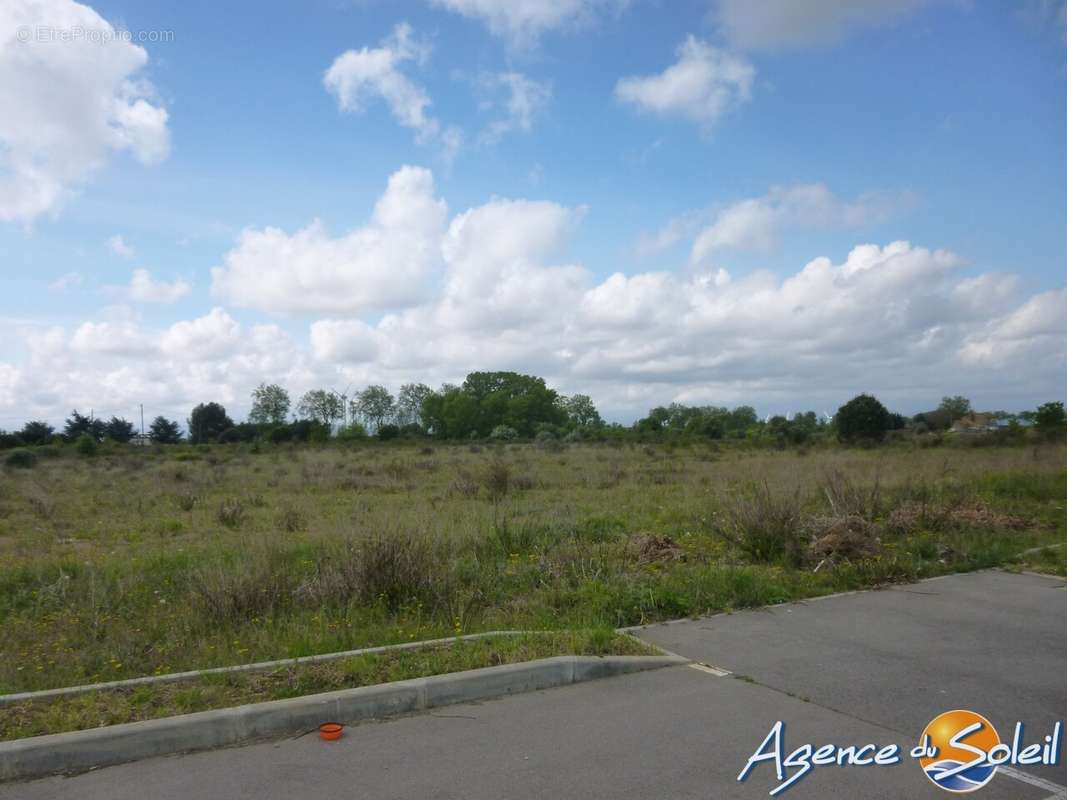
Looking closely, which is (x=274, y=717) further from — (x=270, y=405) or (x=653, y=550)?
(x=270, y=405)

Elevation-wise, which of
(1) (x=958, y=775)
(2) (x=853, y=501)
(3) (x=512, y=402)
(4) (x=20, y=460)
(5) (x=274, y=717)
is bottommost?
(1) (x=958, y=775)

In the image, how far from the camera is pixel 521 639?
255 inches

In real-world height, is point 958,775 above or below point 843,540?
below

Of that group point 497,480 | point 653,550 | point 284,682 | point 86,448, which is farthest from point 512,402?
point 284,682

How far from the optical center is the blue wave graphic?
4285mm

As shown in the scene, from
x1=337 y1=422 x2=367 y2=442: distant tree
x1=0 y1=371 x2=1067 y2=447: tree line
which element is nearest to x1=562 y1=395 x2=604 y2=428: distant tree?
x1=0 y1=371 x2=1067 y2=447: tree line

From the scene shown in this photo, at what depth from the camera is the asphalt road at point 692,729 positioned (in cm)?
427

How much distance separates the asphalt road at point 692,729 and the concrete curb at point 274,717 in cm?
11

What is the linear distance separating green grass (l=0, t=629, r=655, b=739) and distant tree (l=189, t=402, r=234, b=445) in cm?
8559

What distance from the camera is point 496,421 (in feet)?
338

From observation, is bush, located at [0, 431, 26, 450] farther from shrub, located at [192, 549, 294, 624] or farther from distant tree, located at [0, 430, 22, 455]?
shrub, located at [192, 549, 294, 624]

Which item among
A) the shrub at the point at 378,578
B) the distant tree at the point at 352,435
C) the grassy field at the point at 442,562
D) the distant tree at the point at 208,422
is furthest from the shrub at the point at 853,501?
the distant tree at the point at 208,422

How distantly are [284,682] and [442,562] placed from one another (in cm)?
375

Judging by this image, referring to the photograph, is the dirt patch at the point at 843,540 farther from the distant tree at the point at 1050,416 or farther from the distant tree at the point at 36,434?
the distant tree at the point at 36,434
